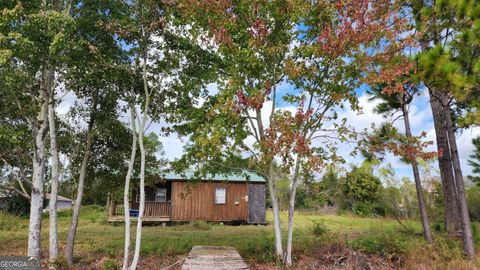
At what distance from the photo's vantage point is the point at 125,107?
31.8 ft

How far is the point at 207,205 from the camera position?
1984 cm

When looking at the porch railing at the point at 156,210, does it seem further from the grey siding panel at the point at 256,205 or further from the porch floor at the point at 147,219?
the grey siding panel at the point at 256,205

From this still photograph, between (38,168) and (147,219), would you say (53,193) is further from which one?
(147,219)

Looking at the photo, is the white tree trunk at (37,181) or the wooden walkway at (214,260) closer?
the wooden walkway at (214,260)

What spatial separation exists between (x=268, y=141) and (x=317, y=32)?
3185 mm

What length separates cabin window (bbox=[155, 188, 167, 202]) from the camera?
20844 mm

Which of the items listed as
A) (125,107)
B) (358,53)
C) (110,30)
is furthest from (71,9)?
(358,53)

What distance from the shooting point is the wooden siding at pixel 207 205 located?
19.5 m

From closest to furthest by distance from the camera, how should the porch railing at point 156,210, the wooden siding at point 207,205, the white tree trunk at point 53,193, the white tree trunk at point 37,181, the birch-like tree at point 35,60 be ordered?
the birch-like tree at point 35,60
the white tree trunk at point 37,181
the white tree trunk at point 53,193
the porch railing at point 156,210
the wooden siding at point 207,205

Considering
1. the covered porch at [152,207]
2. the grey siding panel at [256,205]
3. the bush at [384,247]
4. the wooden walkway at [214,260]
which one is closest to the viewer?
the wooden walkway at [214,260]

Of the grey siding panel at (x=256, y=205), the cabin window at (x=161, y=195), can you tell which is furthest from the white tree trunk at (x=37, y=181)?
the grey siding panel at (x=256, y=205)

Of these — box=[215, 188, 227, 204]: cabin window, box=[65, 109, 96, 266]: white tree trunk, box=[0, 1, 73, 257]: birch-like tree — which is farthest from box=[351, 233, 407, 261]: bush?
box=[215, 188, 227, 204]: cabin window

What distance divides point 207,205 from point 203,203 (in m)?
0.26

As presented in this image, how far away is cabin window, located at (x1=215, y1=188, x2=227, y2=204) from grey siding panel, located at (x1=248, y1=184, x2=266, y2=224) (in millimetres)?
1747
